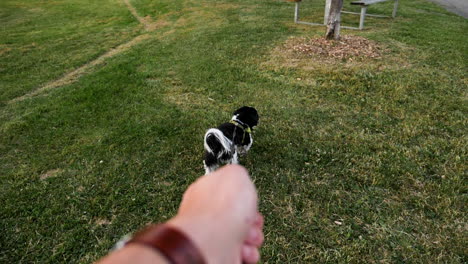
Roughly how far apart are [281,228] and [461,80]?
494 cm

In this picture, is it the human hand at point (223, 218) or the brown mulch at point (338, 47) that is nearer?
the human hand at point (223, 218)

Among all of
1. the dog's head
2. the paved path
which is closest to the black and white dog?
the dog's head

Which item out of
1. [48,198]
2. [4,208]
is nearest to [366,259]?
[48,198]

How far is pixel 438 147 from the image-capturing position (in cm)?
391

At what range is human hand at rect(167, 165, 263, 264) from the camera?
50 centimetres

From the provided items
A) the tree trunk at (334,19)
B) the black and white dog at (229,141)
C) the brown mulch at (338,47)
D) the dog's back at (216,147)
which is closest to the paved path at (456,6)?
the brown mulch at (338,47)

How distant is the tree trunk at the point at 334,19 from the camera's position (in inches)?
276

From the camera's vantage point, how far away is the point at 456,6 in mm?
12617

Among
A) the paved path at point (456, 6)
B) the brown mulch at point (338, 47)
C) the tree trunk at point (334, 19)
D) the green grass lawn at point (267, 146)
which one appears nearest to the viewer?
the green grass lawn at point (267, 146)

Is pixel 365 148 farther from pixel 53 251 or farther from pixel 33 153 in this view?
pixel 33 153

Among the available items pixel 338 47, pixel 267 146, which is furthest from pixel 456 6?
pixel 267 146

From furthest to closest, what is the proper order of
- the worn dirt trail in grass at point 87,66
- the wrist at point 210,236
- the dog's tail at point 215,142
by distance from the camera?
1. the worn dirt trail in grass at point 87,66
2. the dog's tail at point 215,142
3. the wrist at point 210,236

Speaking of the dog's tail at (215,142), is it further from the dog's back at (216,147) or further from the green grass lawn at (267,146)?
the green grass lawn at (267,146)

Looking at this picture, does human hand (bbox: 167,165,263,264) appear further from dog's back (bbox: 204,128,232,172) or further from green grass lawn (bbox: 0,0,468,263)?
dog's back (bbox: 204,128,232,172)
